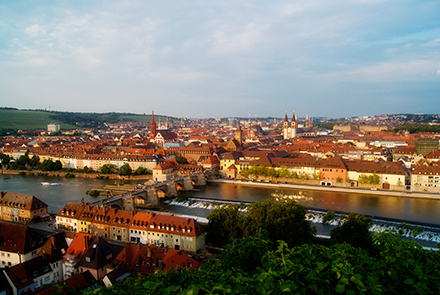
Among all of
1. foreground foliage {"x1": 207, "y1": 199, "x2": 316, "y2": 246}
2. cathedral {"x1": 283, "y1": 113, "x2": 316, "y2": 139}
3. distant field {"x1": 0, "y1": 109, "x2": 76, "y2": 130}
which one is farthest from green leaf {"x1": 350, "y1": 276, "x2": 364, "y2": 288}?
distant field {"x1": 0, "y1": 109, "x2": 76, "y2": 130}

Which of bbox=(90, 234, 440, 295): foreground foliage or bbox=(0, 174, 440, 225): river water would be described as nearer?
bbox=(90, 234, 440, 295): foreground foliage

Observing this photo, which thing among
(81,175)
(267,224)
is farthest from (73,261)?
(81,175)

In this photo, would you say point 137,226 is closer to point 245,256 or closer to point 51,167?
point 245,256

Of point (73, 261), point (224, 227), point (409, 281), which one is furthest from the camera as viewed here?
point (224, 227)

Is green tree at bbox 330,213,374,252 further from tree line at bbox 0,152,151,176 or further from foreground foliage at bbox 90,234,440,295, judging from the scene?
tree line at bbox 0,152,151,176

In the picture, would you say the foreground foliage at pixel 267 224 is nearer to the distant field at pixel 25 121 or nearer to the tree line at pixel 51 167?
the tree line at pixel 51 167

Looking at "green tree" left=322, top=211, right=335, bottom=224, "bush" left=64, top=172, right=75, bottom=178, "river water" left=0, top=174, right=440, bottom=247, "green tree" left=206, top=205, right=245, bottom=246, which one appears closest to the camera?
"green tree" left=206, top=205, right=245, bottom=246
